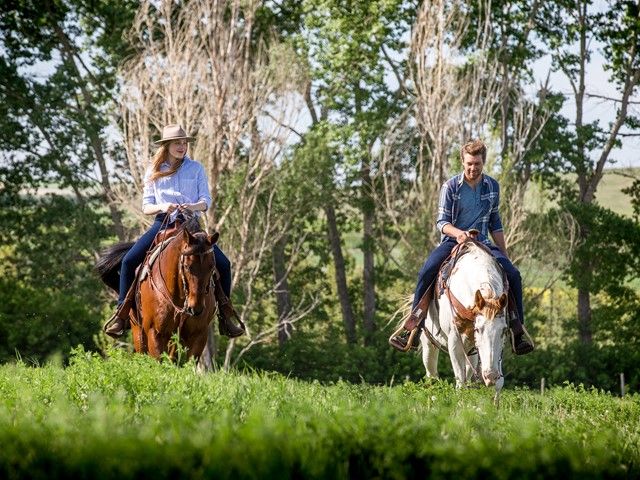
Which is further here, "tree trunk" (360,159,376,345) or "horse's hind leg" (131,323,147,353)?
"tree trunk" (360,159,376,345)

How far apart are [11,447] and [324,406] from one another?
7.93 feet

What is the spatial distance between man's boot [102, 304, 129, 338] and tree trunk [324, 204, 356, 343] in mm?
22456

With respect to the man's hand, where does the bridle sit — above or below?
below

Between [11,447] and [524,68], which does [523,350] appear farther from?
[524,68]

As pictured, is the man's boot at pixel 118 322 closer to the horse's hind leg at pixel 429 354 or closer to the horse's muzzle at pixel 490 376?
the horse's hind leg at pixel 429 354

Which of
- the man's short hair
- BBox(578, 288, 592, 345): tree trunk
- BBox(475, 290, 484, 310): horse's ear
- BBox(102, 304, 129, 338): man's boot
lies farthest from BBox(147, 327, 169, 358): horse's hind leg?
BBox(578, 288, 592, 345): tree trunk

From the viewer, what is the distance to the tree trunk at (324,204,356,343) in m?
33.5

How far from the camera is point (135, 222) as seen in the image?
1104 inches

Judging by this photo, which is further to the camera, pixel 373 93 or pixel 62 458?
pixel 373 93

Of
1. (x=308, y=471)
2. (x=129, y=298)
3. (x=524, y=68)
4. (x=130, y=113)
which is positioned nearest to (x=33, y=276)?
(x=130, y=113)

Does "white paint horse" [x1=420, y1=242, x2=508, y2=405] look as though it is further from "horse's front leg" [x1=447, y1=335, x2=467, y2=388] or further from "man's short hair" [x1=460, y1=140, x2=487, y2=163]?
"man's short hair" [x1=460, y1=140, x2=487, y2=163]

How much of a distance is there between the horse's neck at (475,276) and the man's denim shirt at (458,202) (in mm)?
415

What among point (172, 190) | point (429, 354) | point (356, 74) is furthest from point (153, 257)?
point (356, 74)

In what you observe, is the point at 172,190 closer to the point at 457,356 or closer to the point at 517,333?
the point at 457,356
